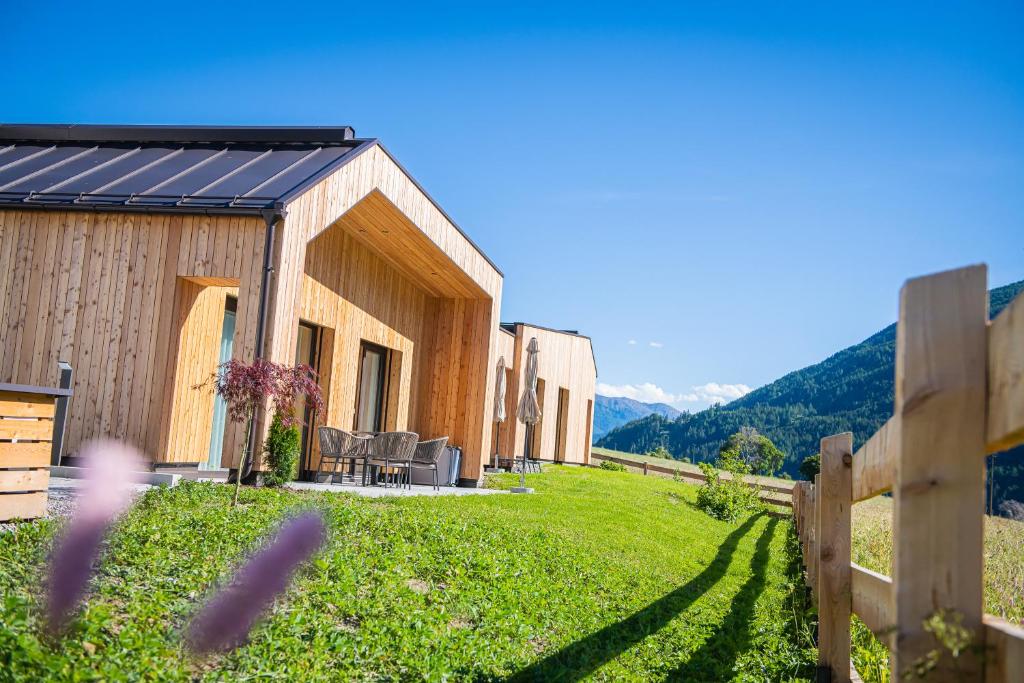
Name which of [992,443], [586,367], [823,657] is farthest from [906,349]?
[586,367]

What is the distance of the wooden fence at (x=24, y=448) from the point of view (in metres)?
5.57

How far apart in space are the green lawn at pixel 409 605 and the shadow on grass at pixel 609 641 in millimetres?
19

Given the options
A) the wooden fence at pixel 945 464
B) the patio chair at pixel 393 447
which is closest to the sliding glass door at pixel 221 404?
the patio chair at pixel 393 447

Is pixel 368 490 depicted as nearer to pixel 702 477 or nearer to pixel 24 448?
pixel 24 448

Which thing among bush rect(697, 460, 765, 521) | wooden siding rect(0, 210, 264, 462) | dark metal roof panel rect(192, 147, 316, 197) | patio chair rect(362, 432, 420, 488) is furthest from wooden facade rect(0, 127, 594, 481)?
bush rect(697, 460, 765, 521)

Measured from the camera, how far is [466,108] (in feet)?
52.6

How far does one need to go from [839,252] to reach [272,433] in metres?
10.2

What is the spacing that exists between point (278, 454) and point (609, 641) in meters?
5.71

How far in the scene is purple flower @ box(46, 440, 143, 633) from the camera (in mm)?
1281

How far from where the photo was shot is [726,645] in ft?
18.4

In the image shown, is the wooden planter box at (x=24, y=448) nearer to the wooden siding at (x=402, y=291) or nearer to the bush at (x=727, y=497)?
the wooden siding at (x=402, y=291)

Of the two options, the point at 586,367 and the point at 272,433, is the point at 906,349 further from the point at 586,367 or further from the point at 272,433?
the point at 586,367

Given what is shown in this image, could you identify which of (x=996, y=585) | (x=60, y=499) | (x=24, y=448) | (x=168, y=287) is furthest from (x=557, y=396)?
(x=996, y=585)

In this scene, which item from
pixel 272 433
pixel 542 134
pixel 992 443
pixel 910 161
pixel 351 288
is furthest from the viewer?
pixel 542 134
